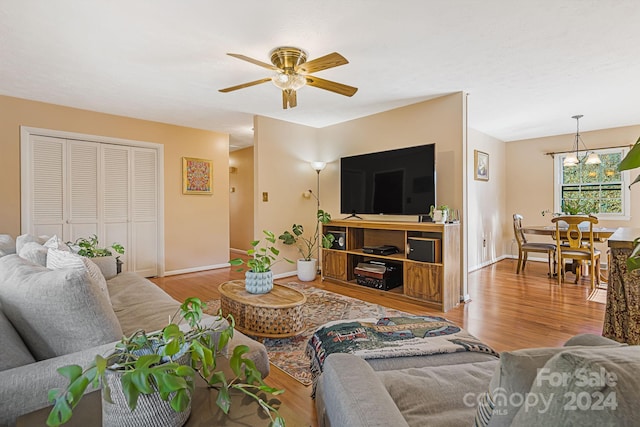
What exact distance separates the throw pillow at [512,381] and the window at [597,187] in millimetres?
5725

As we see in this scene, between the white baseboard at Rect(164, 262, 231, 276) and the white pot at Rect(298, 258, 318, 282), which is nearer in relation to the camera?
the white pot at Rect(298, 258, 318, 282)

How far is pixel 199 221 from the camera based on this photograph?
5375mm

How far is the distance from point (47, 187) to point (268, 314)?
3574 mm

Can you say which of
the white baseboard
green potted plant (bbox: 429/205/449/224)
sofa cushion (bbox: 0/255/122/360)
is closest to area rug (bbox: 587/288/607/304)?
green potted plant (bbox: 429/205/449/224)

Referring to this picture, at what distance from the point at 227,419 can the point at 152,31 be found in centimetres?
261

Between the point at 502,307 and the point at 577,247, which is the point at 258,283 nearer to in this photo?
the point at 502,307

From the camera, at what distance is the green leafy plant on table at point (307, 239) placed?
4573mm

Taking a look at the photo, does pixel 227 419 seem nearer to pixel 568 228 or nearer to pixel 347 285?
pixel 347 285

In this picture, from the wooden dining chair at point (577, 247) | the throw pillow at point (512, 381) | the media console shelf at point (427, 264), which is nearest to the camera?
the throw pillow at point (512, 381)

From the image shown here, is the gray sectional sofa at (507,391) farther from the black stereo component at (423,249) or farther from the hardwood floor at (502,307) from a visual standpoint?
the black stereo component at (423,249)

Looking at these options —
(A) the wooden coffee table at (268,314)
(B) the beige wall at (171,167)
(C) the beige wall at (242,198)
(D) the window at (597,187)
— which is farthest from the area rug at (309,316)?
(D) the window at (597,187)

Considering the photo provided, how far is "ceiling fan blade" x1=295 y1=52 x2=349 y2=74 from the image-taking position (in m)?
2.31

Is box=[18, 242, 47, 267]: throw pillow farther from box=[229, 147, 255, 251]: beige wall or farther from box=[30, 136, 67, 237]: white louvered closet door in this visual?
box=[229, 147, 255, 251]: beige wall

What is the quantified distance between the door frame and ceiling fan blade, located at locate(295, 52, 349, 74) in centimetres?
319
